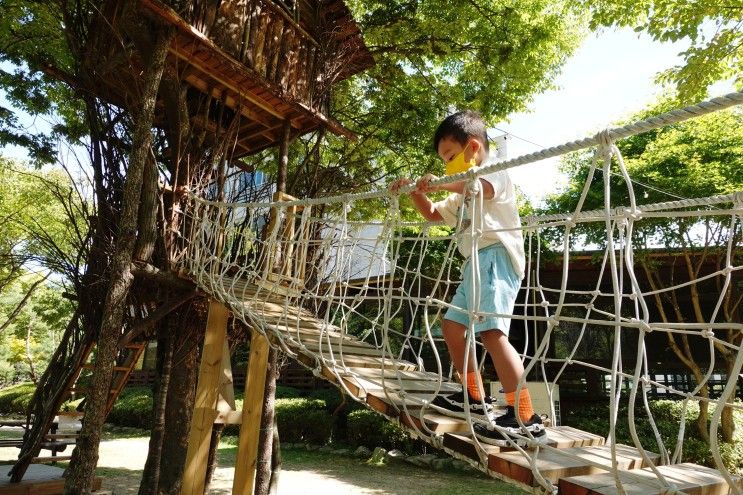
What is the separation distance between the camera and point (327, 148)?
6.44m

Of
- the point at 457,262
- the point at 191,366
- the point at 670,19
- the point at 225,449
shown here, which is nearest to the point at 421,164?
the point at 457,262

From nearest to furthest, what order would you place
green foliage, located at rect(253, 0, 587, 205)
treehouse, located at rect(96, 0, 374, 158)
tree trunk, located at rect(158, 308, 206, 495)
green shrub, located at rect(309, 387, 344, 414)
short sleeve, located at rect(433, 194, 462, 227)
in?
1. short sleeve, located at rect(433, 194, 462, 227)
2. treehouse, located at rect(96, 0, 374, 158)
3. tree trunk, located at rect(158, 308, 206, 495)
4. green foliage, located at rect(253, 0, 587, 205)
5. green shrub, located at rect(309, 387, 344, 414)

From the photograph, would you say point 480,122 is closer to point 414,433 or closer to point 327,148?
point 414,433

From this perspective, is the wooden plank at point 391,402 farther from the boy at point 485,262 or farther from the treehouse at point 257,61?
the treehouse at point 257,61

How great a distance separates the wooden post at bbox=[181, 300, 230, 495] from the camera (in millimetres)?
3139

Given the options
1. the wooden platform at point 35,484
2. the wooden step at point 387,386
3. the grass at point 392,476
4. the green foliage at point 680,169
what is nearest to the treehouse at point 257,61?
the wooden step at point 387,386

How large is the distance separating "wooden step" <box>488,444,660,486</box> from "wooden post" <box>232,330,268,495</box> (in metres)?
1.93

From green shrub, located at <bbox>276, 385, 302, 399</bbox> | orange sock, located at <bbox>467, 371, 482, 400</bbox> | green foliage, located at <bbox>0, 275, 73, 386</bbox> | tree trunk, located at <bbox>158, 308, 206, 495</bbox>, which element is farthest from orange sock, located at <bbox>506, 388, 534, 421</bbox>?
green foliage, located at <bbox>0, 275, 73, 386</bbox>

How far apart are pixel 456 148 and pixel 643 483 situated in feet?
3.93

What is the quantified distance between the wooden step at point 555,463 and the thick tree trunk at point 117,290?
213cm

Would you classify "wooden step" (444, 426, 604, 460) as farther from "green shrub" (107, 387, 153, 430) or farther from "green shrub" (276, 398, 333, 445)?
"green shrub" (107, 387, 153, 430)

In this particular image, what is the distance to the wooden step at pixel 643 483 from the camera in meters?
1.29

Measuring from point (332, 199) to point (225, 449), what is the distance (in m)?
7.55

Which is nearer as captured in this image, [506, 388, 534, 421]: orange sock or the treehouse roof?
[506, 388, 534, 421]: orange sock
